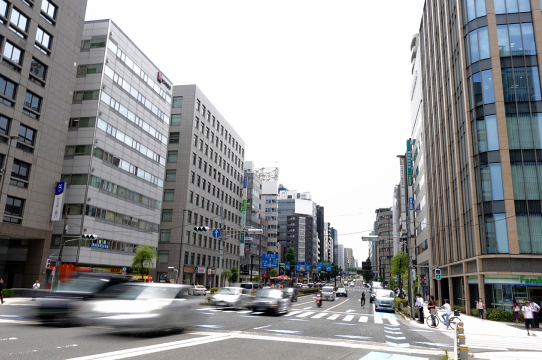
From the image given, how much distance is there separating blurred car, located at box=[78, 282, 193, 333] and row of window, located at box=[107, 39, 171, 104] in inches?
1819

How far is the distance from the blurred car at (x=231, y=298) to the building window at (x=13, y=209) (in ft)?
77.2

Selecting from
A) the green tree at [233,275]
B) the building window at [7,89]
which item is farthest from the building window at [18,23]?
the green tree at [233,275]

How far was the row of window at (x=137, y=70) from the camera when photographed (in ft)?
169

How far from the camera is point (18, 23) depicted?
38469 millimetres

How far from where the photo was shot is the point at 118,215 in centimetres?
5103

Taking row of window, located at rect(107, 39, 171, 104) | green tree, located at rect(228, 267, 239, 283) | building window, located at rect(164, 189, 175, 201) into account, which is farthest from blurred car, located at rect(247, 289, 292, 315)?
green tree, located at rect(228, 267, 239, 283)

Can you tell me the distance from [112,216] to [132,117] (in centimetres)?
1428

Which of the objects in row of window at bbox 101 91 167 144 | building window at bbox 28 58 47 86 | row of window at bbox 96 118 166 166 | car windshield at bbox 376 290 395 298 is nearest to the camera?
car windshield at bbox 376 290 395 298

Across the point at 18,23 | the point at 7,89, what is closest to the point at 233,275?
the point at 7,89

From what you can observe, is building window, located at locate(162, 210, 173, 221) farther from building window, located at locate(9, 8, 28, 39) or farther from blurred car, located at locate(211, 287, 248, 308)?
blurred car, located at locate(211, 287, 248, 308)

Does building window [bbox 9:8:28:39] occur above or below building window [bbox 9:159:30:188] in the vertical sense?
above

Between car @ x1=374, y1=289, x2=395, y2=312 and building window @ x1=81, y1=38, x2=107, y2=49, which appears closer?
car @ x1=374, y1=289, x2=395, y2=312

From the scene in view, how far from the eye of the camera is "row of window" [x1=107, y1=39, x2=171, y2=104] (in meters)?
51.5

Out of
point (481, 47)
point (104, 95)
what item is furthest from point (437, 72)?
point (104, 95)
